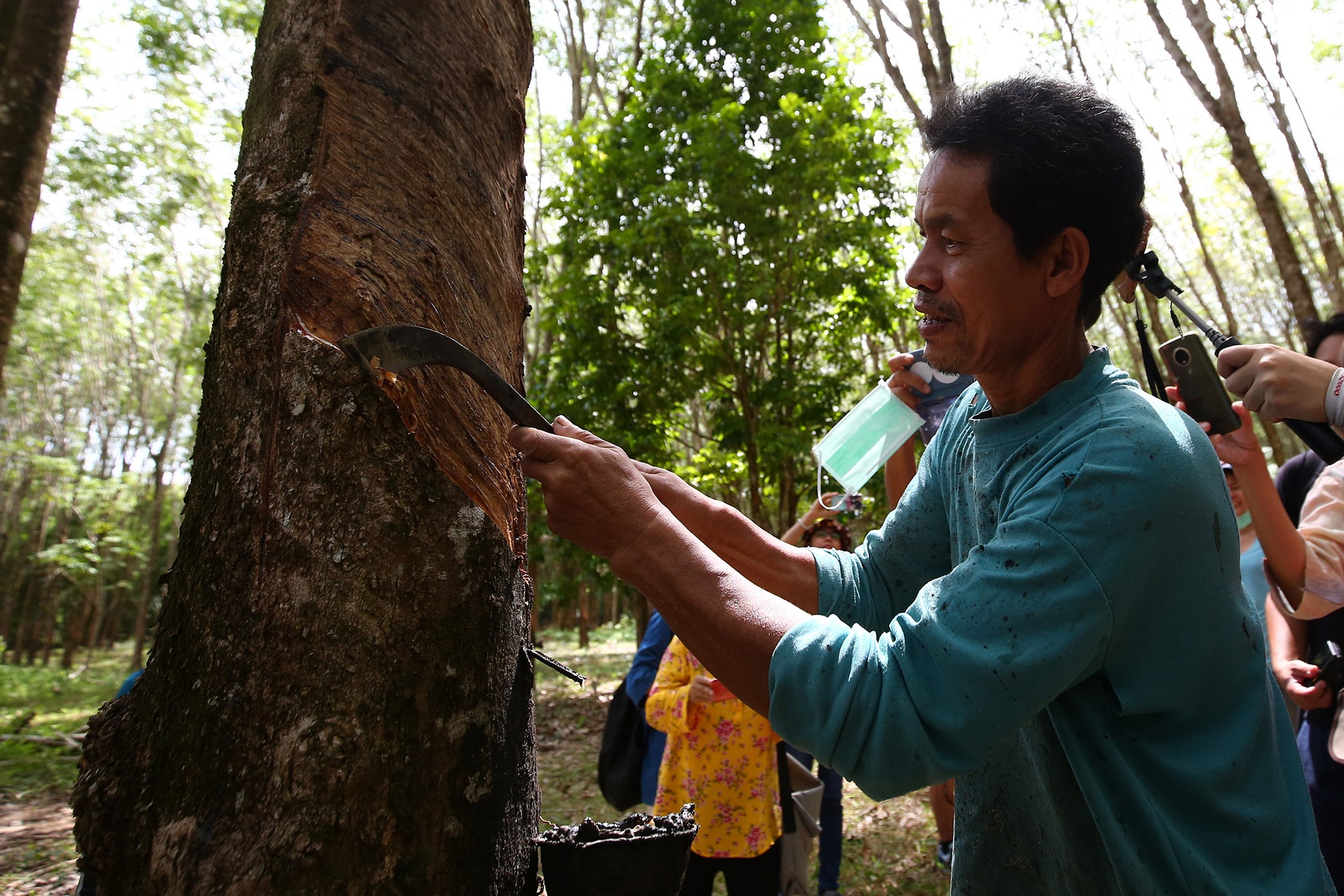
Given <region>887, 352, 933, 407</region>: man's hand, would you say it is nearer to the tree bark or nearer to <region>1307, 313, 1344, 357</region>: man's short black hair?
<region>1307, 313, 1344, 357</region>: man's short black hair

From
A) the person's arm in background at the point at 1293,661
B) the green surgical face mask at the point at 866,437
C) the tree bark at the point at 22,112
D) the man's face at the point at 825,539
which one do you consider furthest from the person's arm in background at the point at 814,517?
the tree bark at the point at 22,112

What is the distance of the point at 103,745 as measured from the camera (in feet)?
3.61

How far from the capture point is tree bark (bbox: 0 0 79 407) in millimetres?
3486

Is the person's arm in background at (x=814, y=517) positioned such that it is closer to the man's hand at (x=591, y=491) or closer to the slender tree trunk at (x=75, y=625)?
the man's hand at (x=591, y=491)

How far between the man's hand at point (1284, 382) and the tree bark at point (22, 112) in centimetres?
451

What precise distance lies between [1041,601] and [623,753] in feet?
9.34

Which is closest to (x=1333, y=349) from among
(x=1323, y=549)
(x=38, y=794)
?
(x=1323, y=549)

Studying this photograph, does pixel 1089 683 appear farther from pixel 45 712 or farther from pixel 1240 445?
pixel 45 712

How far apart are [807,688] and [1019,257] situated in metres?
0.80

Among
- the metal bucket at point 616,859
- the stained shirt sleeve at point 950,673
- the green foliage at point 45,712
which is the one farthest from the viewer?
the green foliage at point 45,712

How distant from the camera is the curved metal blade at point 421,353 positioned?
119 cm

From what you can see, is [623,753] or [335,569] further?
[623,753]

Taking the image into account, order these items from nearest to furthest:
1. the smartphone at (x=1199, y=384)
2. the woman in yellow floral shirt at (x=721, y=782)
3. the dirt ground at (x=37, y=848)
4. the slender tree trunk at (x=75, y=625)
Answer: the smartphone at (x=1199, y=384) → the woman in yellow floral shirt at (x=721, y=782) → the dirt ground at (x=37, y=848) → the slender tree trunk at (x=75, y=625)

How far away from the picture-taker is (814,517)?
10.7 feet
